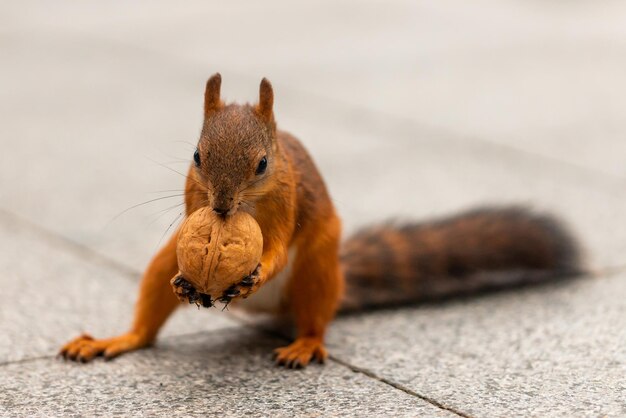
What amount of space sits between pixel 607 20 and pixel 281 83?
3.68m

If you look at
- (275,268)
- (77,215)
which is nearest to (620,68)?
(77,215)

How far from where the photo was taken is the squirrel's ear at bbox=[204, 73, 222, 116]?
121 inches

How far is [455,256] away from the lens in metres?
3.91

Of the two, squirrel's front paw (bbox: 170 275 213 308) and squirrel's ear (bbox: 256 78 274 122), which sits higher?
squirrel's ear (bbox: 256 78 274 122)

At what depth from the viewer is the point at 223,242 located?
282 cm

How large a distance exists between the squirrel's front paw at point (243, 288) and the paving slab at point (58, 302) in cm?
77

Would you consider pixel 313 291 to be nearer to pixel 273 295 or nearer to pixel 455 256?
pixel 273 295

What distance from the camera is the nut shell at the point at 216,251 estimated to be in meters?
2.82

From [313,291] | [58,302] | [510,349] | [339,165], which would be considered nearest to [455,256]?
[510,349]

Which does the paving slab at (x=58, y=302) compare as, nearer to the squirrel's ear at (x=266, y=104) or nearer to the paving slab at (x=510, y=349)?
the paving slab at (x=510, y=349)

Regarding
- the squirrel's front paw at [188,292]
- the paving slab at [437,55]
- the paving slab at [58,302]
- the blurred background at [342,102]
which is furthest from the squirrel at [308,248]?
the paving slab at [437,55]

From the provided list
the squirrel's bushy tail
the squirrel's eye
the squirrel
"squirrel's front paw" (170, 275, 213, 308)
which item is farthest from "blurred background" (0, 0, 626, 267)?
"squirrel's front paw" (170, 275, 213, 308)

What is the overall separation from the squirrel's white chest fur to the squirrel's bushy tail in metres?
0.49

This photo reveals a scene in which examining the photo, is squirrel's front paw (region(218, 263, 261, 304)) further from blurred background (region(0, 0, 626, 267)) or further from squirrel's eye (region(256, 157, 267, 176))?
blurred background (region(0, 0, 626, 267))
